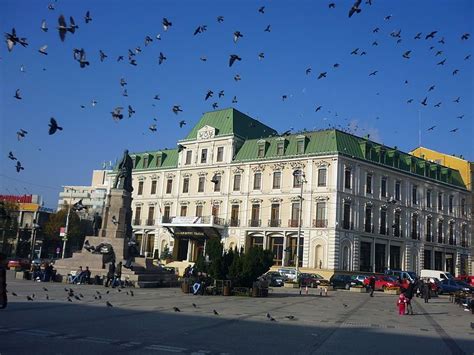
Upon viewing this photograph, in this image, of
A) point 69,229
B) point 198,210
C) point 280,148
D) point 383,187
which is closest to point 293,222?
point 280,148

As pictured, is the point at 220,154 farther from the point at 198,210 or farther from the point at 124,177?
the point at 124,177

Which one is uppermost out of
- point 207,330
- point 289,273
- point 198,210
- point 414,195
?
point 414,195

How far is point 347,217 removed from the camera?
175ft

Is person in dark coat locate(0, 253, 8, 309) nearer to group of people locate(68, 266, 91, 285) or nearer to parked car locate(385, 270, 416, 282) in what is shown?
group of people locate(68, 266, 91, 285)

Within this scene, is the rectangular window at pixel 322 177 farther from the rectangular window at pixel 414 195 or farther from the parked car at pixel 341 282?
the rectangular window at pixel 414 195

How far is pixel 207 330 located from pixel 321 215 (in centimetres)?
4055

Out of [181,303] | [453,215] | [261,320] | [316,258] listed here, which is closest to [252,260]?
[181,303]

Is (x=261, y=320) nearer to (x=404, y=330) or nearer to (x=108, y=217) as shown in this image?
(x=404, y=330)

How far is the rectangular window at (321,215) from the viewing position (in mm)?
52681

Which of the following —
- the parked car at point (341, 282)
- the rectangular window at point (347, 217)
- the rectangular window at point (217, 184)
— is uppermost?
the rectangular window at point (217, 184)

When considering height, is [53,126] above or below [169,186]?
below

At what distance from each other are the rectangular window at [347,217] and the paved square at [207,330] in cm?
3115

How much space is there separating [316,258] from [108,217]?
25832 mm

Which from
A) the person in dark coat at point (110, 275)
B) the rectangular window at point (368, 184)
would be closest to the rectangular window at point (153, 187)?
the rectangular window at point (368, 184)
